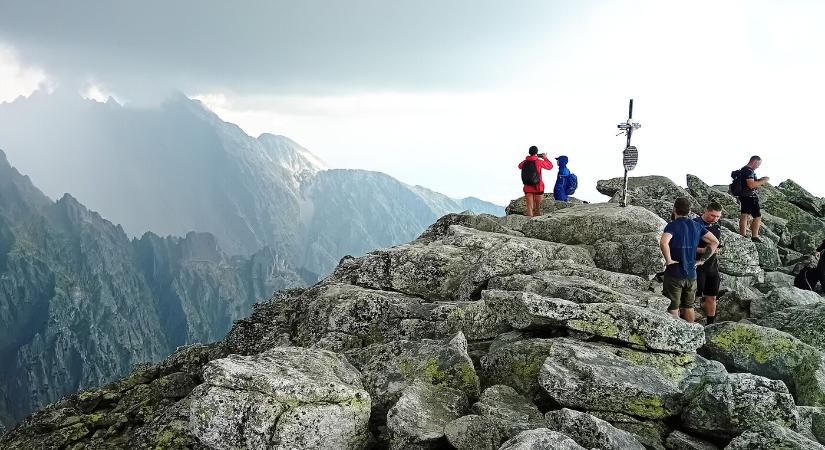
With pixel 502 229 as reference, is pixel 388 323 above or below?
below

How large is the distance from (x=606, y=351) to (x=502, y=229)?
12.3 meters

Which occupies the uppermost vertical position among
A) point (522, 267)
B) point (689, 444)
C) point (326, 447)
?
point (522, 267)

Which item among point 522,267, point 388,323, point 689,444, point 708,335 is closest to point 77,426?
point 388,323

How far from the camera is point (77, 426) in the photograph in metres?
15.7

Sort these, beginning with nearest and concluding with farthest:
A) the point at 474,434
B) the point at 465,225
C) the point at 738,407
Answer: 1. the point at 474,434
2. the point at 738,407
3. the point at 465,225

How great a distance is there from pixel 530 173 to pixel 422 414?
19070 millimetres

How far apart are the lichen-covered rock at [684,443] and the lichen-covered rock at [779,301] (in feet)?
41.1

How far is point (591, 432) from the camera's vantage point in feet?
28.2

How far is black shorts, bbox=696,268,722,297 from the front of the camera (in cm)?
1852

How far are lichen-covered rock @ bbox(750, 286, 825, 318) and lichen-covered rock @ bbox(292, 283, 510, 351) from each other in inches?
491

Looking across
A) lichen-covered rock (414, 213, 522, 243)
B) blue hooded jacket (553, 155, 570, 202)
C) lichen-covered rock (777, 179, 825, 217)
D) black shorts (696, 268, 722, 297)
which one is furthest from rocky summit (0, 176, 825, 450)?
lichen-covered rock (777, 179, 825, 217)

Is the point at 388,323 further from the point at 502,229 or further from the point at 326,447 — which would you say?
the point at 502,229

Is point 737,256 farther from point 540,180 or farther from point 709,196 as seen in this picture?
A: point 709,196

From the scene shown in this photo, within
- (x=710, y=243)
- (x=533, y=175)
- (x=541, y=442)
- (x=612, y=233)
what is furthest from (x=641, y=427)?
(x=533, y=175)
